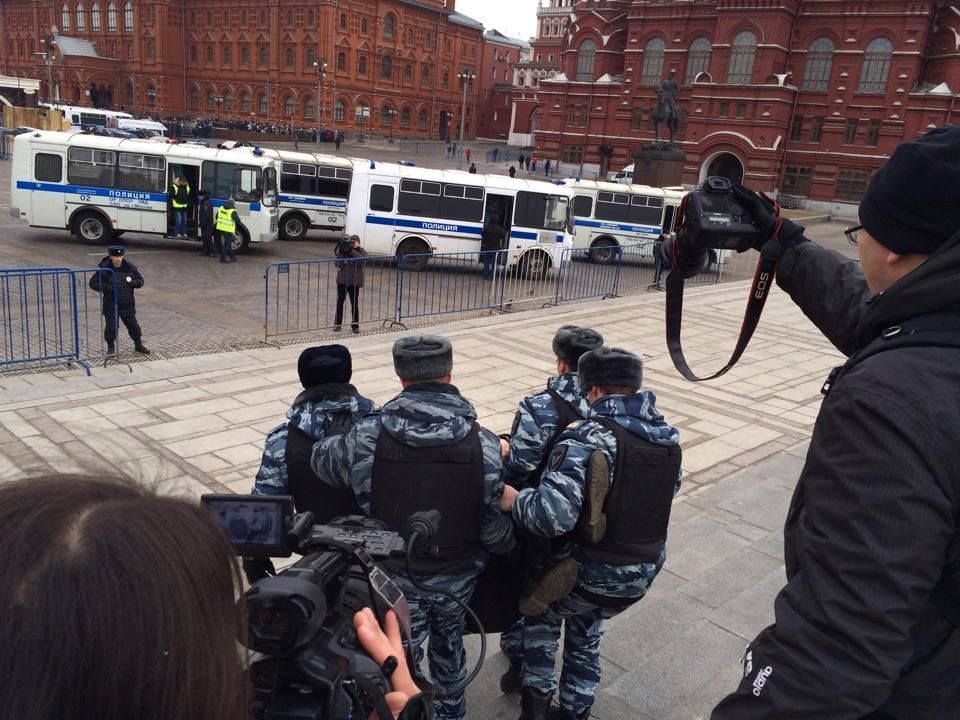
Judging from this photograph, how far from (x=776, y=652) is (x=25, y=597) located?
4.06ft

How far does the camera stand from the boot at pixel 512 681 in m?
3.67

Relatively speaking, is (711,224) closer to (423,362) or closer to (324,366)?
(423,362)

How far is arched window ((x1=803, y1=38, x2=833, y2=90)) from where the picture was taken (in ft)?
140

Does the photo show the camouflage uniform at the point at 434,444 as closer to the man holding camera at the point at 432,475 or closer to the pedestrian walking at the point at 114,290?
the man holding camera at the point at 432,475

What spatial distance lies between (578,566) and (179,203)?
16968 millimetres

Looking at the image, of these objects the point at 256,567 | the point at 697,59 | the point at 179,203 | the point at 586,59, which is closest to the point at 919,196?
the point at 256,567

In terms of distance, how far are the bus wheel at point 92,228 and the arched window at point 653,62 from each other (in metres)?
39.9

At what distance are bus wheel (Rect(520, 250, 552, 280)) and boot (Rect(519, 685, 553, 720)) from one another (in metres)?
13.5

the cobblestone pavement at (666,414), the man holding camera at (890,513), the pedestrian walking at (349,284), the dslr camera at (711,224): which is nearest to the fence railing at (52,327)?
the cobblestone pavement at (666,414)

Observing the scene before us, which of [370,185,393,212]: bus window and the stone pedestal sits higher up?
the stone pedestal

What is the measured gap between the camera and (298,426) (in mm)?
3195

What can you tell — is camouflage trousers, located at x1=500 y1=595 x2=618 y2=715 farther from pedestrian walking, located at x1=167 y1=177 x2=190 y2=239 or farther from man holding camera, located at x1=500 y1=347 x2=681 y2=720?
pedestrian walking, located at x1=167 y1=177 x2=190 y2=239

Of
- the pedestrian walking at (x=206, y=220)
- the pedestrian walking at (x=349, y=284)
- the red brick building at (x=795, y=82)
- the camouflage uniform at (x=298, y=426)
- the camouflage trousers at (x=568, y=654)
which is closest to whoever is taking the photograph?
the camouflage uniform at (x=298, y=426)

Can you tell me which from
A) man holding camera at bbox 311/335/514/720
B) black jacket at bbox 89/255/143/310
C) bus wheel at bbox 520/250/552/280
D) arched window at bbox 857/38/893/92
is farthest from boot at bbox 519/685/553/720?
arched window at bbox 857/38/893/92
